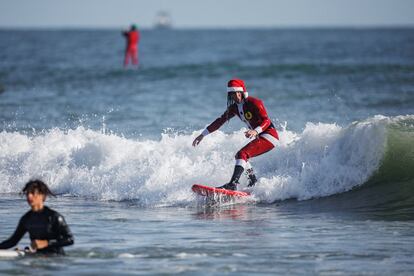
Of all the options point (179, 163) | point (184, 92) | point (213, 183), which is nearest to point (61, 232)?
point (213, 183)

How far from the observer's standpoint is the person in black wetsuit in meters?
8.82

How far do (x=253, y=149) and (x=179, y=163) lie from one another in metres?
2.83

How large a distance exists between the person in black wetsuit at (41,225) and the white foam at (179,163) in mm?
4954

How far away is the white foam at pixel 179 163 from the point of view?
46.8ft

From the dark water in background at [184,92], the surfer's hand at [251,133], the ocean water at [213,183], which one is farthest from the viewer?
the dark water in background at [184,92]

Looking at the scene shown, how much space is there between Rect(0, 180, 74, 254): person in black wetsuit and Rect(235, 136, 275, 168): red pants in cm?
452

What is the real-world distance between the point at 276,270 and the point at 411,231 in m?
2.68

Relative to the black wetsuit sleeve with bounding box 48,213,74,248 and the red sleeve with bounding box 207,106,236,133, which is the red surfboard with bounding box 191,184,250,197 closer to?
the red sleeve with bounding box 207,106,236,133

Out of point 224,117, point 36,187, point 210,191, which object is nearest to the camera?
point 36,187

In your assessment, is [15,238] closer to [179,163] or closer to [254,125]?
[254,125]

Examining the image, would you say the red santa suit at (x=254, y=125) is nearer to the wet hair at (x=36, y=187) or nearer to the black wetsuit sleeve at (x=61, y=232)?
the black wetsuit sleeve at (x=61, y=232)

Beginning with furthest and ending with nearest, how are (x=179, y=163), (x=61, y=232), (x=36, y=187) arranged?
(x=179, y=163)
(x=61, y=232)
(x=36, y=187)

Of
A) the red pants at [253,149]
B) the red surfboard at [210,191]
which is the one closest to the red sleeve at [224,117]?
the red pants at [253,149]

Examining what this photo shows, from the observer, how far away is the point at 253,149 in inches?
520
